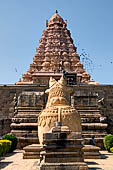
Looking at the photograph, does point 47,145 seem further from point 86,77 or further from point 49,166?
point 86,77

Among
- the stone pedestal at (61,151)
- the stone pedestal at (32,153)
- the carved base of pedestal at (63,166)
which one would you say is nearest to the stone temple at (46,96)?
the stone pedestal at (32,153)

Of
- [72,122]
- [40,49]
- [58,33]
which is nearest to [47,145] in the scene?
[72,122]

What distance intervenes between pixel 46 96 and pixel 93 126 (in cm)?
625

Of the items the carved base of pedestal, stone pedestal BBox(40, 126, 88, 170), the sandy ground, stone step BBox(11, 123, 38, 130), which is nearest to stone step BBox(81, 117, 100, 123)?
stone step BBox(11, 123, 38, 130)

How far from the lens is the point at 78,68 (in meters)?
38.2

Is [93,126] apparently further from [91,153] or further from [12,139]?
[12,139]

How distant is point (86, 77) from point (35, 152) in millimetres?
28057

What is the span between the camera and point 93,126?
13805 mm

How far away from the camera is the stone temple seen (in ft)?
45.2

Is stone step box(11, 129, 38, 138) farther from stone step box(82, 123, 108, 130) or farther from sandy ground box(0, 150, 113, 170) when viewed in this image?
sandy ground box(0, 150, 113, 170)

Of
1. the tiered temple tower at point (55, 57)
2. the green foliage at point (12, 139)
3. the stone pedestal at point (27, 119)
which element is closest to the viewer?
the green foliage at point (12, 139)

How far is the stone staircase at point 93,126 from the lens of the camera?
13.1m

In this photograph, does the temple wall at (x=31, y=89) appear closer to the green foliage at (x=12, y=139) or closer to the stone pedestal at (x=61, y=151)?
the green foliage at (x=12, y=139)

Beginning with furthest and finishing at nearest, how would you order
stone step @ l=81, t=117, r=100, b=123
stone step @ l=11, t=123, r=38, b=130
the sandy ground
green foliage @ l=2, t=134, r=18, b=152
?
stone step @ l=81, t=117, r=100, b=123 → stone step @ l=11, t=123, r=38, b=130 → green foliage @ l=2, t=134, r=18, b=152 → the sandy ground
